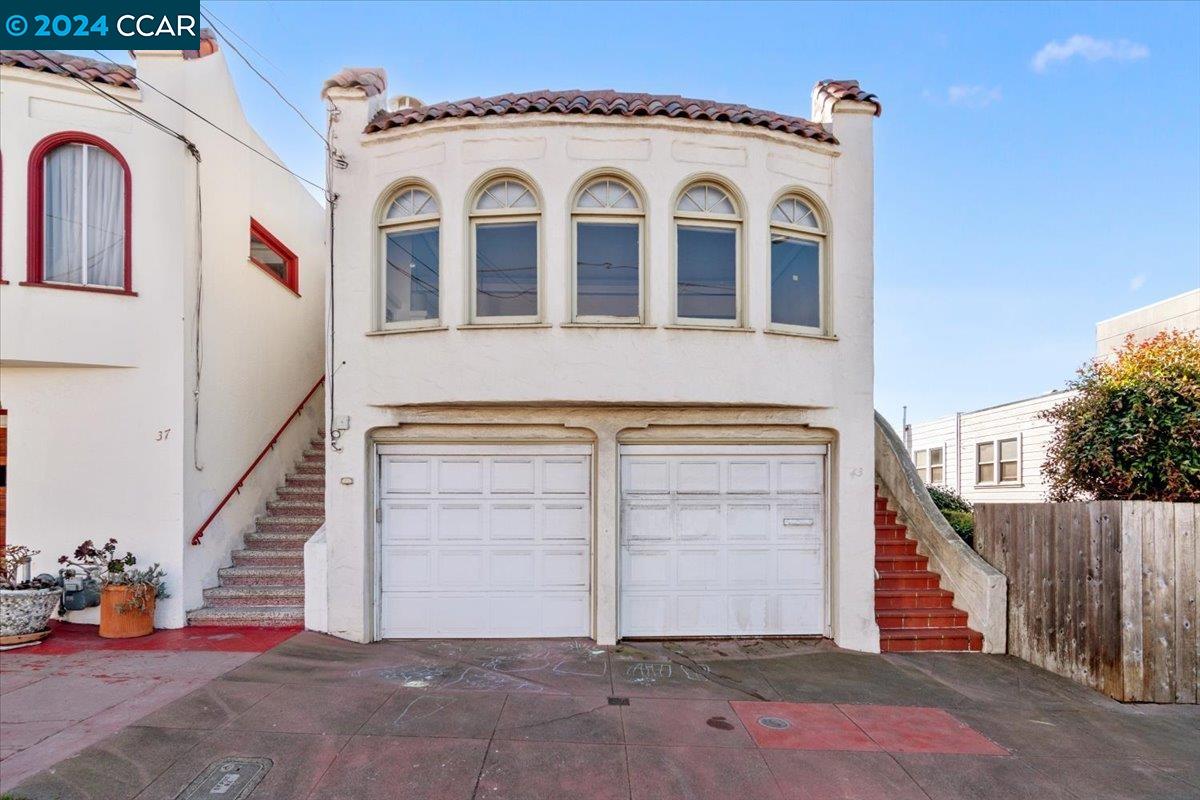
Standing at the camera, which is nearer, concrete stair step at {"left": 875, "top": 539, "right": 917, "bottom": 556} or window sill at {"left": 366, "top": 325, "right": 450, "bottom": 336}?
window sill at {"left": 366, "top": 325, "right": 450, "bottom": 336}

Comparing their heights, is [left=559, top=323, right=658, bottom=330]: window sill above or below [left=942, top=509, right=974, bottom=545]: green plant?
above

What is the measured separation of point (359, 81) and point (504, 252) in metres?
2.86

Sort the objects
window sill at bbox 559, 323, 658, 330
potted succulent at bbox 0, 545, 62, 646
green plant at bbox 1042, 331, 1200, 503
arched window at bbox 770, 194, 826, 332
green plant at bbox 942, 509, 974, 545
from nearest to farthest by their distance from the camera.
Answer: green plant at bbox 1042, 331, 1200, 503, potted succulent at bbox 0, 545, 62, 646, window sill at bbox 559, 323, 658, 330, arched window at bbox 770, 194, 826, 332, green plant at bbox 942, 509, 974, 545

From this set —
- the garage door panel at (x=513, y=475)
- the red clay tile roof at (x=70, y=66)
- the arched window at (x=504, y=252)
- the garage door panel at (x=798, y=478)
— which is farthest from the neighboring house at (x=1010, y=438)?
the red clay tile roof at (x=70, y=66)

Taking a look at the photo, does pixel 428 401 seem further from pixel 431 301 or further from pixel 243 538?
pixel 243 538

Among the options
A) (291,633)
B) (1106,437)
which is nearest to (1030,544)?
(1106,437)

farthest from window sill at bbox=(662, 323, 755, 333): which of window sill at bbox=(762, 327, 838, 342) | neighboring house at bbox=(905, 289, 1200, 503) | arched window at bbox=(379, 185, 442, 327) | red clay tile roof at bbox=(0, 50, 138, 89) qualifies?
neighboring house at bbox=(905, 289, 1200, 503)

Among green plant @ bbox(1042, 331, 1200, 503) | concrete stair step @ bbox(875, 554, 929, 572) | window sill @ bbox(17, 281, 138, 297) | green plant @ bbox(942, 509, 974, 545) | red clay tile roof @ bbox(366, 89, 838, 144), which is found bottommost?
concrete stair step @ bbox(875, 554, 929, 572)

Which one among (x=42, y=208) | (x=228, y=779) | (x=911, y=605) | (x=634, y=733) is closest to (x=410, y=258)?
(x=42, y=208)

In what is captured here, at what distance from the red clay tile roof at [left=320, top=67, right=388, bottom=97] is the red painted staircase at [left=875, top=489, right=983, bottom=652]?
29.6ft

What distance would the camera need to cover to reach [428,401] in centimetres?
746

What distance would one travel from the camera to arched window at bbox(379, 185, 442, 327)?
771 centimetres

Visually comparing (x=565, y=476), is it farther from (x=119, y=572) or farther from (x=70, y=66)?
(x=70, y=66)

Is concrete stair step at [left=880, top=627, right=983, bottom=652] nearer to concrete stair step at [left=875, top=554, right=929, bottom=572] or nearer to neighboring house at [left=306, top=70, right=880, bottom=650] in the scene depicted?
neighboring house at [left=306, top=70, right=880, bottom=650]
